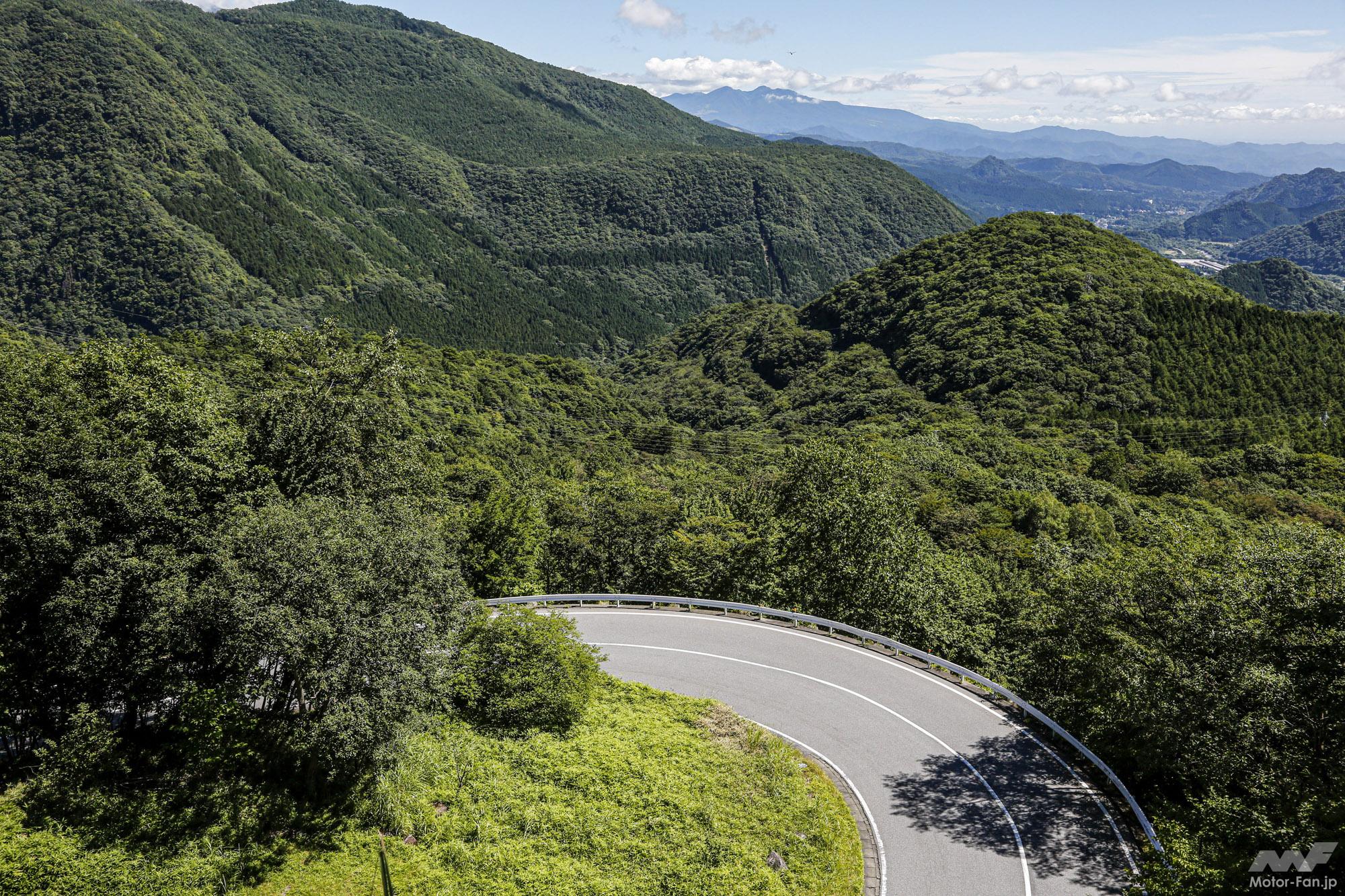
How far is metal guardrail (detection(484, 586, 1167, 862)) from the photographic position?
19.9m

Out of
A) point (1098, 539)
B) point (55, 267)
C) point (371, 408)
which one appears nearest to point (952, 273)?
point (1098, 539)

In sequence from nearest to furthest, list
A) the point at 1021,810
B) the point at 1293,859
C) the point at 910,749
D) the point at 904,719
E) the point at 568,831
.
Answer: the point at 1293,859, the point at 568,831, the point at 1021,810, the point at 910,749, the point at 904,719


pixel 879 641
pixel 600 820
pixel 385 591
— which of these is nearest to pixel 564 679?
pixel 600 820

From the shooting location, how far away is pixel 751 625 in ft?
106

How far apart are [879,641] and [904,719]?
494cm

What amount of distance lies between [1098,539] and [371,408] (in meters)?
48.2

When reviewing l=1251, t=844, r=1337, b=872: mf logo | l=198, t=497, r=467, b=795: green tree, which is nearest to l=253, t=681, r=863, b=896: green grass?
l=198, t=497, r=467, b=795: green tree

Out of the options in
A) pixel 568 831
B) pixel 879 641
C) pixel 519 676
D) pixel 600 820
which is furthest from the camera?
pixel 879 641

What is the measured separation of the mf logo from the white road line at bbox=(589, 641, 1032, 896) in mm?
5838

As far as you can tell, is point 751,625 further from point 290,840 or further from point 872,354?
point 872,354

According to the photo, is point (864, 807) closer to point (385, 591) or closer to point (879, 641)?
point (879, 641)

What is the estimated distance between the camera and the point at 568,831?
62.5 ft

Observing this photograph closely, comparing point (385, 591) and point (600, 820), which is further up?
point (385, 591)

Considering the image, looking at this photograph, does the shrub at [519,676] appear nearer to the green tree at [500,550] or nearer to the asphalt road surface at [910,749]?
the asphalt road surface at [910,749]
